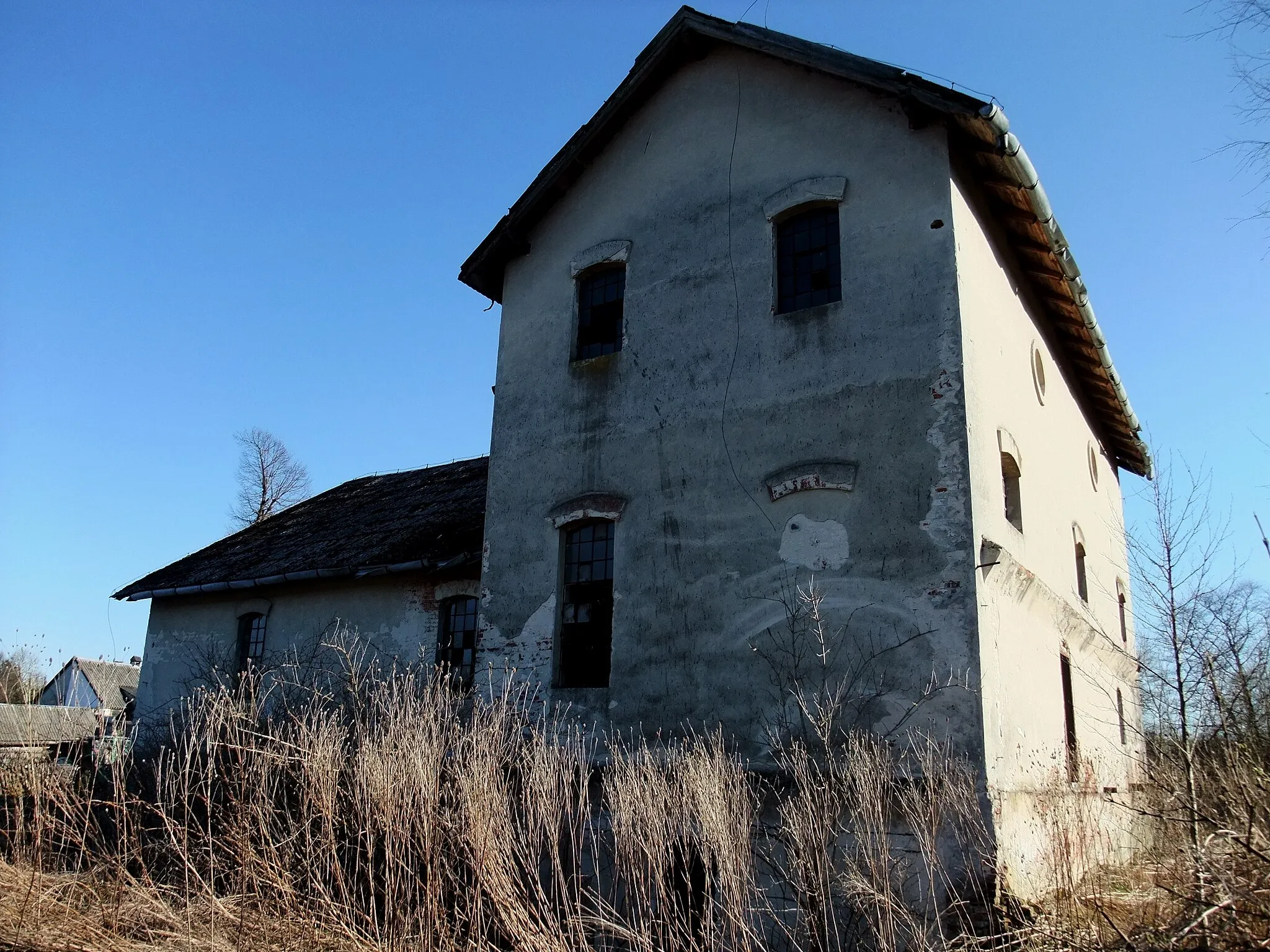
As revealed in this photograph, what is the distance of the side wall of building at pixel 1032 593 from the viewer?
9.52 metres

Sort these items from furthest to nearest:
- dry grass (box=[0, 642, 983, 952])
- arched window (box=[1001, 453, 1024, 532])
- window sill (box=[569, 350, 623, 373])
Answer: window sill (box=[569, 350, 623, 373]), arched window (box=[1001, 453, 1024, 532]), dry grass (box=[0, 642, 983, 952])

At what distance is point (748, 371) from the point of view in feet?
37.9

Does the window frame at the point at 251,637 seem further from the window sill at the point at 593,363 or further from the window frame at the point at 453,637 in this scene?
the window sill at the point at 593,363

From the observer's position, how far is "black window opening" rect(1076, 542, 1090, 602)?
51.1 feet

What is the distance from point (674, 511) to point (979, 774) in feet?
14.7

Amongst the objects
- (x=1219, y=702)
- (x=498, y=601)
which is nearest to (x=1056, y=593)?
(x=1219, y=702)

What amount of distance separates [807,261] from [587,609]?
16.8 feet

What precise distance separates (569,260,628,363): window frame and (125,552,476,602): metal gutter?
11.8 ft

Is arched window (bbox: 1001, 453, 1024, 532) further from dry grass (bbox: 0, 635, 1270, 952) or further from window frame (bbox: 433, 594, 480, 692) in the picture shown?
window frame (bbox: 433, 594, 480, 692)

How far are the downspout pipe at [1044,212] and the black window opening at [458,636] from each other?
31.6 ft

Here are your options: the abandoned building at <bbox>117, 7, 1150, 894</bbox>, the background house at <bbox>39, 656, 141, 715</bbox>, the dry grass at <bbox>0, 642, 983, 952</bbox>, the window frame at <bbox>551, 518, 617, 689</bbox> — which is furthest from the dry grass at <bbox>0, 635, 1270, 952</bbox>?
the background house at <bbox>39, 656, 141, 715</bbox>

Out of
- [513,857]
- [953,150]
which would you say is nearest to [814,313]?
[953,150]

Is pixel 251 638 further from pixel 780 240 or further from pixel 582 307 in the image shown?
pixel 780 240

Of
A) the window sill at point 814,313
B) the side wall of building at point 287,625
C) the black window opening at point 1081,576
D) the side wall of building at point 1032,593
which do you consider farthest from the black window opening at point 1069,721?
the side wall of building at point 287,625
